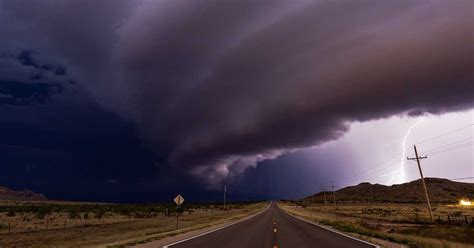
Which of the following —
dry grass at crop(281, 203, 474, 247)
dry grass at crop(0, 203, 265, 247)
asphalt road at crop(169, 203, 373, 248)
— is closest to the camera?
asphalt road at crop(169, 203, 373, 248)

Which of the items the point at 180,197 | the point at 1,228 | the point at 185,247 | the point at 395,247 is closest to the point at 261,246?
the point at 185,247

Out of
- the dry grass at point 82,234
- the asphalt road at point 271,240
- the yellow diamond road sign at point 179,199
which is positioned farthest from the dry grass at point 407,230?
the dry grass at point 82,234

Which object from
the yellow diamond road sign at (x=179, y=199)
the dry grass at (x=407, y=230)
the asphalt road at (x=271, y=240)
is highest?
the yellow diamond road sign at (x=179, y=199)

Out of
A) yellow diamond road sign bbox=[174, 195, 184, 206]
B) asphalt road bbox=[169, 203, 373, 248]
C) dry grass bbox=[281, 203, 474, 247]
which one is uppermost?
yellow diamond road sign bbox=[174, 195, 184, 206]

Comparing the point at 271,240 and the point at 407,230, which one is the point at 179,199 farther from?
the point at 407,230

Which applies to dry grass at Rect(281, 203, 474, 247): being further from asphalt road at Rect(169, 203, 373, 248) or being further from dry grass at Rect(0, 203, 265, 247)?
dry grass at Rect(0, 203, 265, 247)

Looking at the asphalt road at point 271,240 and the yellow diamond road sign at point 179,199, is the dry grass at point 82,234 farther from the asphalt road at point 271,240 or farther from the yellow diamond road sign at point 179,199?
the asphalt road at point 271,240

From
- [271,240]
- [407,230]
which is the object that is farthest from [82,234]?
[407,230]

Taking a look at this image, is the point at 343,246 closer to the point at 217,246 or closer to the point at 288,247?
the point at 288,247

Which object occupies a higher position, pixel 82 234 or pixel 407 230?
pixel 82 234

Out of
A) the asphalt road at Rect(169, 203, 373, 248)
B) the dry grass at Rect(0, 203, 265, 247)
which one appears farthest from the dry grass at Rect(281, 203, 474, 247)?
the dry grass at Rect(0, 203, 265, 247)

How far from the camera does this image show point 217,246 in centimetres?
1672

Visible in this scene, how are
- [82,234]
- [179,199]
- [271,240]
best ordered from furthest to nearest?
[82,234] → [179,199] → [271,240]

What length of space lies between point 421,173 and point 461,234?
1858 cm
